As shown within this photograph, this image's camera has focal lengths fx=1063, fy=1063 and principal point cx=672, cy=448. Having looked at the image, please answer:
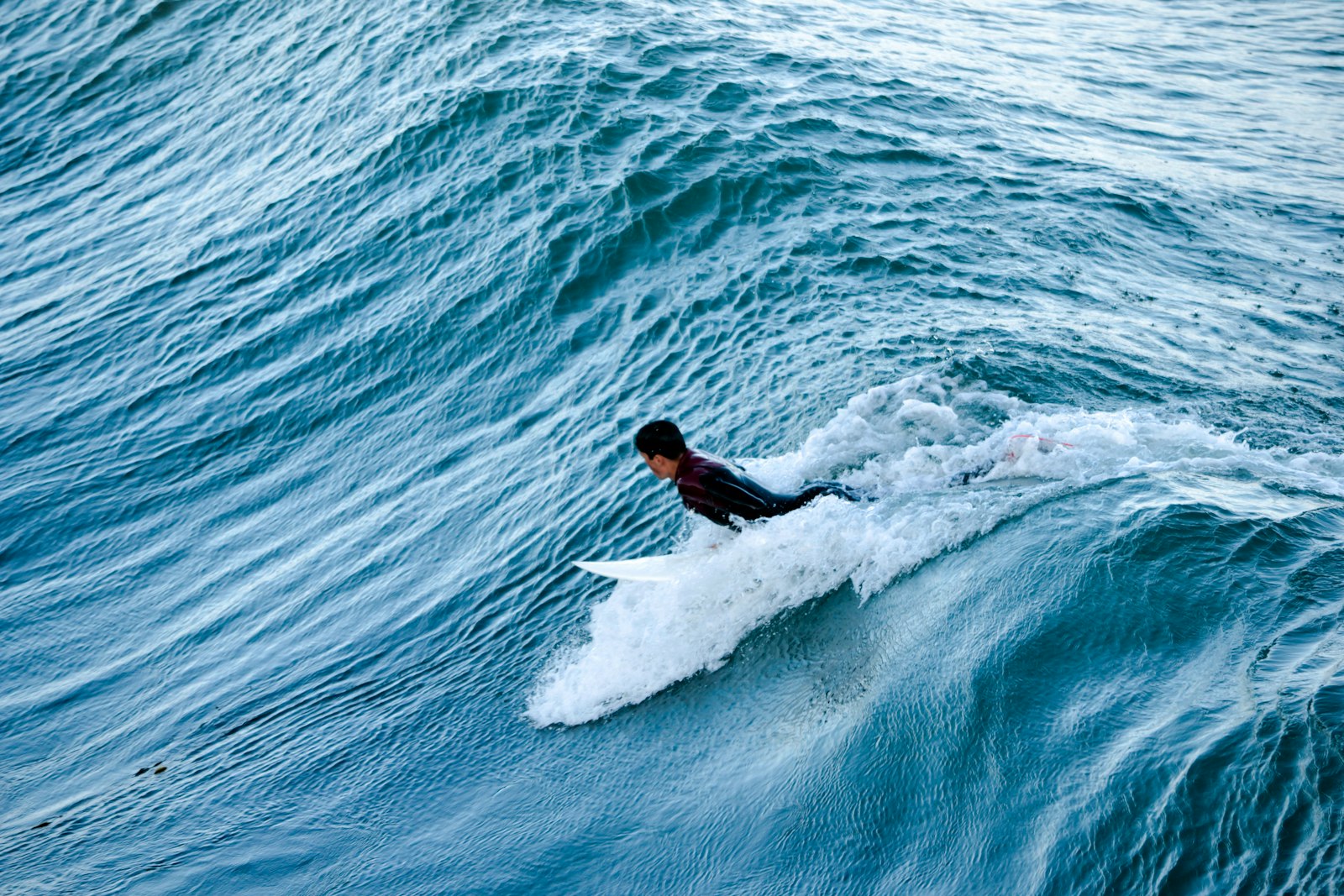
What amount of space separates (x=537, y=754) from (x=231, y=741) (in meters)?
2.59

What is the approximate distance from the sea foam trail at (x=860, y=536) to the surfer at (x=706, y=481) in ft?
0.45

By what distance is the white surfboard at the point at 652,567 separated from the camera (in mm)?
7027

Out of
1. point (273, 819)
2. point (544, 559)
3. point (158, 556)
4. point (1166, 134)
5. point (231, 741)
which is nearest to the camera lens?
point (273, 819)

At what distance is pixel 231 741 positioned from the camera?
297 inches

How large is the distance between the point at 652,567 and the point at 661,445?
996 millimetres

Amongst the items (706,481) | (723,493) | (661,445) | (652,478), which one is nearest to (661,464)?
(661,445)

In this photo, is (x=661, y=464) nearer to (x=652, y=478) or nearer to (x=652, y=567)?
(x=652, y=567)

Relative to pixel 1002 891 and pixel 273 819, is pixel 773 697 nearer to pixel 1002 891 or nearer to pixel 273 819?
pixel 1002 891

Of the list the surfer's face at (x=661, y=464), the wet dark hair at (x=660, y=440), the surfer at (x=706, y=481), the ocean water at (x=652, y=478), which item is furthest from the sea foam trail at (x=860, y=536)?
the wet dark hair at (x=660, y=440)

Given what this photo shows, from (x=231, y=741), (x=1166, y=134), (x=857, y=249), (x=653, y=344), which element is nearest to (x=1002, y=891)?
(x=231, y=741)

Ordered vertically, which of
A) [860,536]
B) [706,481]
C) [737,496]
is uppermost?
[706,481]

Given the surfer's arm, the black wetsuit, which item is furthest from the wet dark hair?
the surfer's arm

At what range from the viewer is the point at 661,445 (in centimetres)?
662

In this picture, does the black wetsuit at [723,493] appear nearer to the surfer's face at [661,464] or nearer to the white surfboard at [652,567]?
the surfer's face at [661,464]
